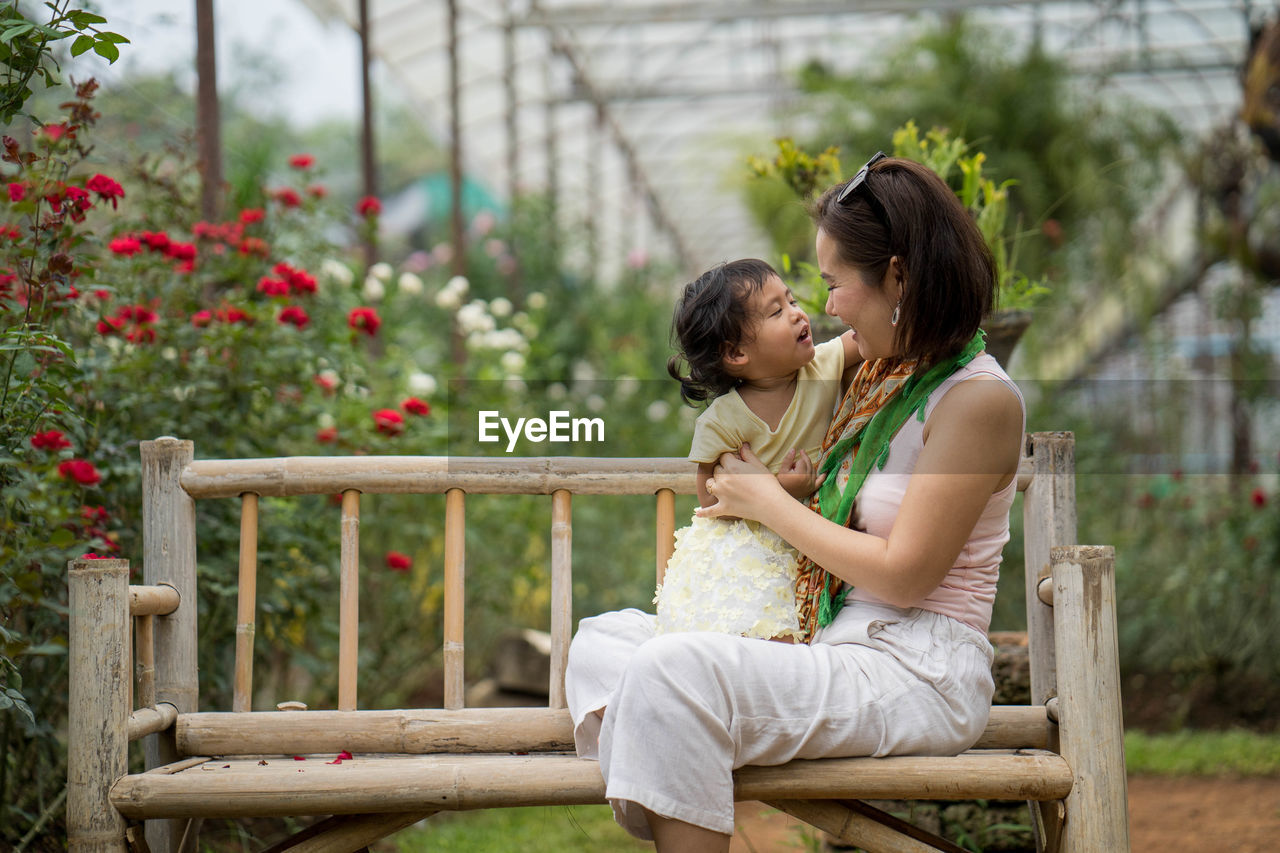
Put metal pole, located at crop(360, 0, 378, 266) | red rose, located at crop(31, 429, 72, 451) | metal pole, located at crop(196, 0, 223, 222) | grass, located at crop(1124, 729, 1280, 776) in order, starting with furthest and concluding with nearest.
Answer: metal pole, located at crop(360, 0, 378, 266) → grass, located at crop(1124, 729, 1280, 776) → metal pole, located at crop(196, 0, 223, 222) → red rose, located at crop(31, 429, 72, 451)

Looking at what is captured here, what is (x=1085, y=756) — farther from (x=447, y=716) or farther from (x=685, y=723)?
(x=447, y=716)

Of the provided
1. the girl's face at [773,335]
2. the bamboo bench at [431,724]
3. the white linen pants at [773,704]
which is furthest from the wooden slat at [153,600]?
the girl's face at [773,335]

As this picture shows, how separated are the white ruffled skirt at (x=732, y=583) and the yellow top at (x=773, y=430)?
0.12 metres

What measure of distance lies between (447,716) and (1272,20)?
5247mm

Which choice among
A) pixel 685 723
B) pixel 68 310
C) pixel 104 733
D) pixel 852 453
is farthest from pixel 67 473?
pixel 852 453

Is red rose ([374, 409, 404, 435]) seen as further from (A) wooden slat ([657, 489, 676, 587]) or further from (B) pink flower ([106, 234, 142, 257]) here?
(A) wooden slat ([657, 489, 676, 587])

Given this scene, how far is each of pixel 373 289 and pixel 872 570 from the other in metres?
2.30

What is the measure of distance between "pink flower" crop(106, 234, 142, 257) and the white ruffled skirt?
145cm

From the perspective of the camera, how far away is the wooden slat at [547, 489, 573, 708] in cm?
213

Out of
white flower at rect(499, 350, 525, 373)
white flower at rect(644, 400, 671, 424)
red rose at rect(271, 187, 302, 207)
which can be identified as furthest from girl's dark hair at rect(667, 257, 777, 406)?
white flower at rect(644, 400, 671, 424)

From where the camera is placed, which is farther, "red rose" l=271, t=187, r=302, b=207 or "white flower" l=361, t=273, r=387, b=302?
"white flower" l=361, t=273, r=387, b=302

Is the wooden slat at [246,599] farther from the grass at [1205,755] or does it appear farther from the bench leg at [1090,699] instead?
the grass at [1205,755]

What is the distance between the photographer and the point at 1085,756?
5.55 ft

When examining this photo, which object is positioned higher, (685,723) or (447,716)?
(685,723)
